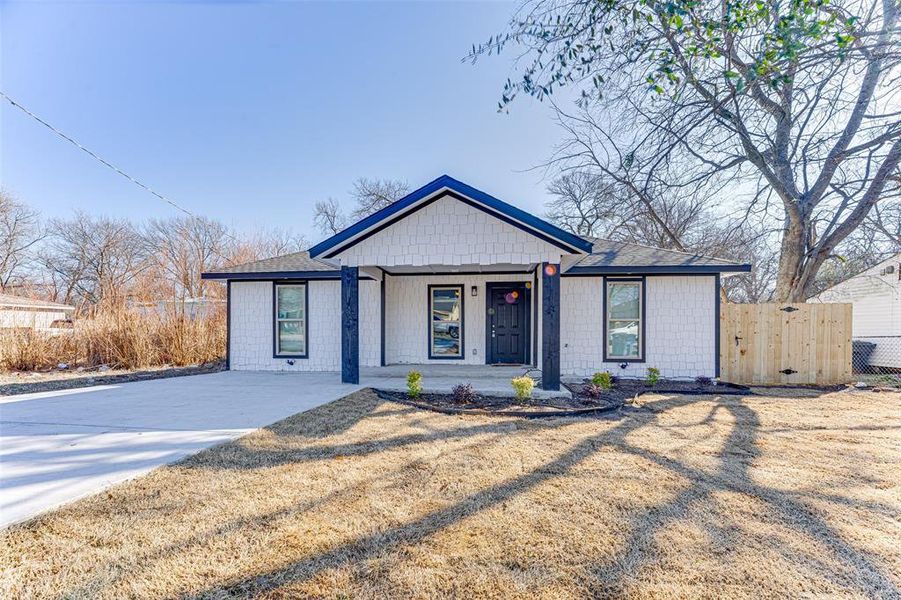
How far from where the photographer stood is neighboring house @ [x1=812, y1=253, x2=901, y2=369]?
44.1 feet

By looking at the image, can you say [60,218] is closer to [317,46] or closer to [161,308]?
[161,308]

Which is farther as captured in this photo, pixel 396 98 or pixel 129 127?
pixel 129 127

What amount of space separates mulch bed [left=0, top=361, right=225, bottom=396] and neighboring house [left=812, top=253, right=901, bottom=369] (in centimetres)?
2034

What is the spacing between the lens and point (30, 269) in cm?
2452

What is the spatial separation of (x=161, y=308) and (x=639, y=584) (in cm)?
1314

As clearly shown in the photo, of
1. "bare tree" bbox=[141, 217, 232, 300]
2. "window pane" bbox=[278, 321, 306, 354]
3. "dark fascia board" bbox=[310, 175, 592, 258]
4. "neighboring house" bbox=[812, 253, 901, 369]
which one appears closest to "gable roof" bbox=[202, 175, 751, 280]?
"dark fascia board" bbox=[310, 175, 592, 258]

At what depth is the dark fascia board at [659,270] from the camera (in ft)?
26.1

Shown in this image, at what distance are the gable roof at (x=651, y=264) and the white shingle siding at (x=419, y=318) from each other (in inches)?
85.5

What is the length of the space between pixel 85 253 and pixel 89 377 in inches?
967

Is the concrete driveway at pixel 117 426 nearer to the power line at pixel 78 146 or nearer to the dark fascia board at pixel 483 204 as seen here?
the dark fascia board at pixel 483 204

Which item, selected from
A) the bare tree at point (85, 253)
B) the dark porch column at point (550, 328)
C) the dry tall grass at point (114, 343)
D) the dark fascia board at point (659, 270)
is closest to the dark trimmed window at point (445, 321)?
the dark fascia board at point (659, 270)

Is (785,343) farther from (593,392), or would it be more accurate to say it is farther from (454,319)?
(454,319)

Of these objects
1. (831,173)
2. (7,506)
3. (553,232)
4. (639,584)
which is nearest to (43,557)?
(7,506)

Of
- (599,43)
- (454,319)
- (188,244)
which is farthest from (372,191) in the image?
(599,43)
